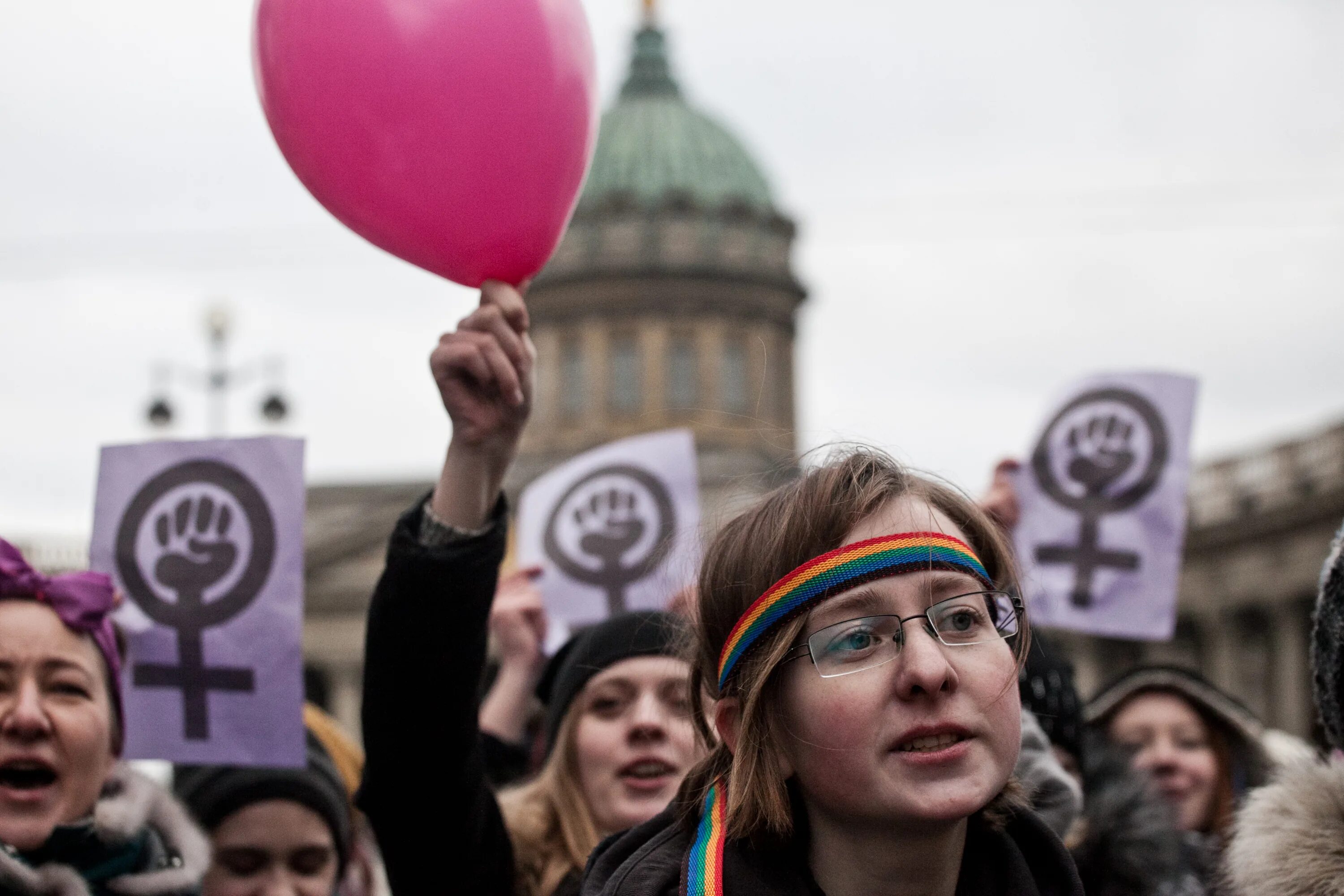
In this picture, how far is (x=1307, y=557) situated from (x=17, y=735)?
35.8 meters

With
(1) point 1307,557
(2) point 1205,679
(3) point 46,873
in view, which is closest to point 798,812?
(3) point 46,873

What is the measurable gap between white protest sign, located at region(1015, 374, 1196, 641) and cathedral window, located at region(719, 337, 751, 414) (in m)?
50.9

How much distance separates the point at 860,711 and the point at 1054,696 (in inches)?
63.9

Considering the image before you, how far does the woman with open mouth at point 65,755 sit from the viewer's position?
3.41 meters

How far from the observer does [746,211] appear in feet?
204

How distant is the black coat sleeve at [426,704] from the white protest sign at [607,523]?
3.47 meters

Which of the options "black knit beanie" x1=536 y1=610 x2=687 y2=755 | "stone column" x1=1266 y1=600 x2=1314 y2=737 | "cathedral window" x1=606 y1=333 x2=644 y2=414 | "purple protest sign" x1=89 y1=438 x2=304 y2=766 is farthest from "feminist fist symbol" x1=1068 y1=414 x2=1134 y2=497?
"cathedral window" x1=606 y1=333 x2=644 y2=414

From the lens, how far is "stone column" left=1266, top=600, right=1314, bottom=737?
119 feet

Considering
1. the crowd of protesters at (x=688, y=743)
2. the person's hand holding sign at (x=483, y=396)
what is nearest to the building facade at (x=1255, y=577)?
the crowd of protesters at (x=688, y=743)

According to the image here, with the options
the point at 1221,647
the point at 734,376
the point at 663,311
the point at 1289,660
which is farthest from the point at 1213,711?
the point at 663,311

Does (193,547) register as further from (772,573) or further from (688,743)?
(772,573)

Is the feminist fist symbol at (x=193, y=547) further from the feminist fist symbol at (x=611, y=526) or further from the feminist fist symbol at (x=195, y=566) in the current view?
the feminist fist symbol at (x=611, y=526)

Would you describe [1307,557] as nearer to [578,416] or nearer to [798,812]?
[578,416]

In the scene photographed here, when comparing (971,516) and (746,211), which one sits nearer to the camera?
(971,516)
